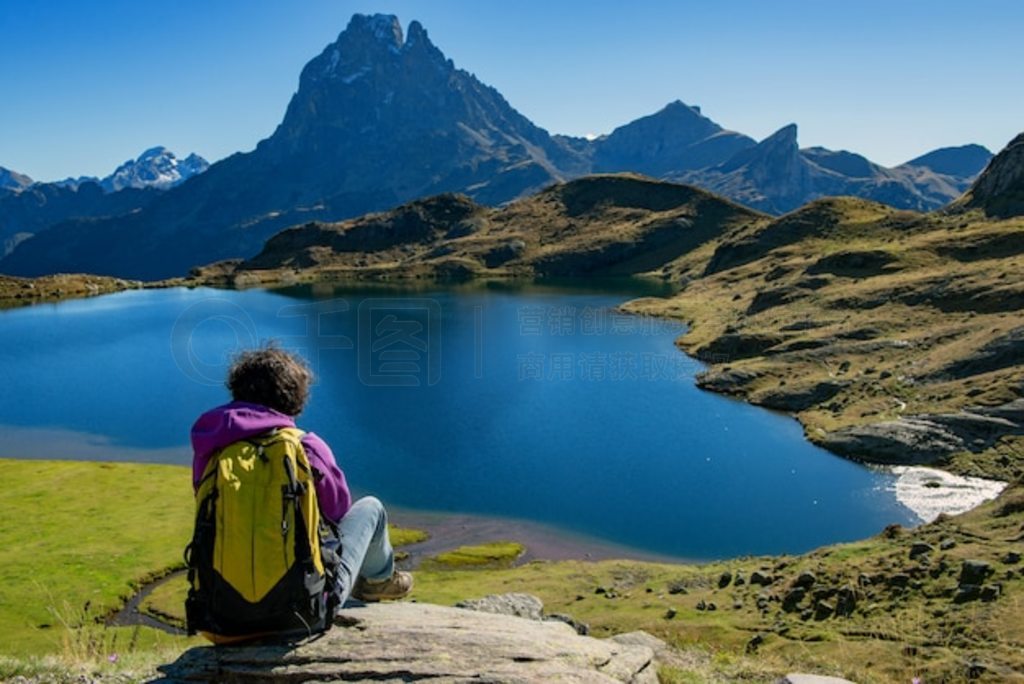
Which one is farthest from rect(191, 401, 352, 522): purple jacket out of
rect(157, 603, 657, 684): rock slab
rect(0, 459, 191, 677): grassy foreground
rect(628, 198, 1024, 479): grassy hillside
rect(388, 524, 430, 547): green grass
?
rect(628, 198, 1024, 479): grassy hillside

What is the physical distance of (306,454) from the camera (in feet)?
31.7

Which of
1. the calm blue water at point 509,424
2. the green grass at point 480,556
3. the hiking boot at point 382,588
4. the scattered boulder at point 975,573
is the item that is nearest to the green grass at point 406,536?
the green grass at point 480,556

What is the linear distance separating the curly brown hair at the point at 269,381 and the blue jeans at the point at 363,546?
183 centimetres

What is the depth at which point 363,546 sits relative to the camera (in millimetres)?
10984

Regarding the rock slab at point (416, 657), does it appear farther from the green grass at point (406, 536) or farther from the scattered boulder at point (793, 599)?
the green grass at point (406, 536)

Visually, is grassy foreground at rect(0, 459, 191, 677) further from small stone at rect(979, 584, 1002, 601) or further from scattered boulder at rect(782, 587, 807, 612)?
small stone at rect(979, 584, 1002, 601)

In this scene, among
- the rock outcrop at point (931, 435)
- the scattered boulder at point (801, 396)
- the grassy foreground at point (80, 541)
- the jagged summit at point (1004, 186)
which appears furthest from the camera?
the jagged summit at point (1004, 186)

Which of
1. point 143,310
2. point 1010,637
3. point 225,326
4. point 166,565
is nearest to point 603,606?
point 1010,637

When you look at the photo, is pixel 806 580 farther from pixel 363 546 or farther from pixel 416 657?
pixel 363 546

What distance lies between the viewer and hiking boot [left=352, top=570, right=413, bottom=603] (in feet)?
40.4

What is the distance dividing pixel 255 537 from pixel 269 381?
6.58ft

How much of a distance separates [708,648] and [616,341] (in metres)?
98.5

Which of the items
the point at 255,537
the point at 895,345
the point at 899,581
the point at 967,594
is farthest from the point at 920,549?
the point at 895,345

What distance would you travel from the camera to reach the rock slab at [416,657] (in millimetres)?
9547
